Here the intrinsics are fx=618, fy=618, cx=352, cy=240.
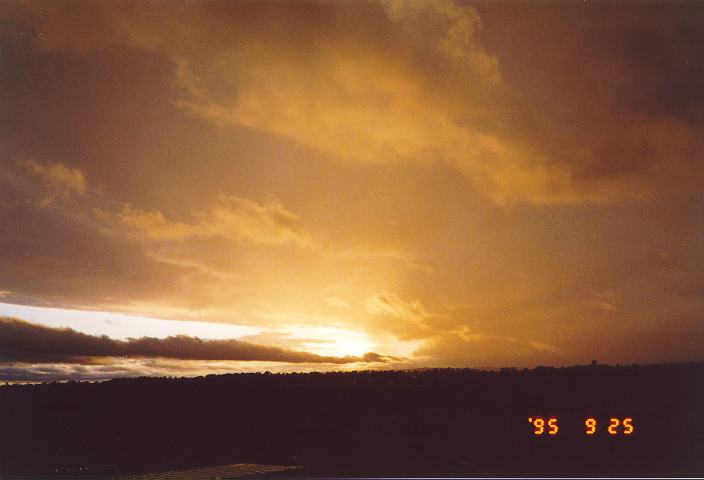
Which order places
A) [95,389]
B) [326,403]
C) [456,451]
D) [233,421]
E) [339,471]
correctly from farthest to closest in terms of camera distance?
[95,389] → [326,403] → [233,421] → [456,451] → [339,471]

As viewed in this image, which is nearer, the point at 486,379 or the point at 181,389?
the point at 486,379

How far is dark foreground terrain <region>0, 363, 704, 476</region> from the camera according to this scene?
21.3 m

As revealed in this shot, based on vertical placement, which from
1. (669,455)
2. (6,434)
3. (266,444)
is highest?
(669,455)

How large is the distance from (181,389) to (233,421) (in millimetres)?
65734

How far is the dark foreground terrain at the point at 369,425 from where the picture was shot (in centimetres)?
2128

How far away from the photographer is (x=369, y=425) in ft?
163

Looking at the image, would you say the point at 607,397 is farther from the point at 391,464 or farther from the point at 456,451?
the point at 391,464

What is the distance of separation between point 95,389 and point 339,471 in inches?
5670

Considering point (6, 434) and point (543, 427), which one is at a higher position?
point (543, 427)

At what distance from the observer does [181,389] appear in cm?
13500

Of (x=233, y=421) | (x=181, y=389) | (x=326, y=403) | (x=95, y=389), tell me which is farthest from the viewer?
(x=95, y=389)

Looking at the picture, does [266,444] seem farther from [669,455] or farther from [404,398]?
[404,398]

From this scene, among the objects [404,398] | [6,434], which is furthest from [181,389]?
[404,398]

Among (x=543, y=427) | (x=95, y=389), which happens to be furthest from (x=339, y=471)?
(x=95, y=389)
